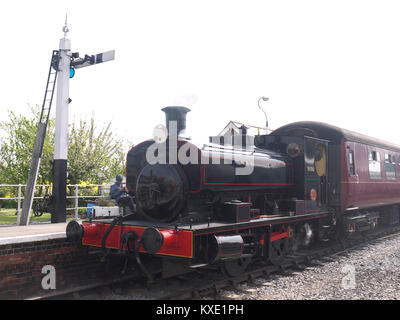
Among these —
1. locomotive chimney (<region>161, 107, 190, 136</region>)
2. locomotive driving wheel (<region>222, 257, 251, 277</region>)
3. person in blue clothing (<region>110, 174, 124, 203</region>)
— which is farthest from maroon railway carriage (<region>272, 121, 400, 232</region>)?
person in blue clothing (<region>110, 174, 124, 203</region>)

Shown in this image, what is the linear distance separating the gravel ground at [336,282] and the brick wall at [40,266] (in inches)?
109

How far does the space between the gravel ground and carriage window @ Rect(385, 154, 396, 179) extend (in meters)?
4.94

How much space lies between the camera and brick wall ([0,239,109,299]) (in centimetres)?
627

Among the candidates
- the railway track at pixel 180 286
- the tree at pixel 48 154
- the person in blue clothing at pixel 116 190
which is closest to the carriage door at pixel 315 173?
the railway track at pixel 180 286

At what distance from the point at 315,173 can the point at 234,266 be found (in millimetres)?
3721

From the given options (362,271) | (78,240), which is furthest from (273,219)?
(78,240)

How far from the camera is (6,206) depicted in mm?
24344

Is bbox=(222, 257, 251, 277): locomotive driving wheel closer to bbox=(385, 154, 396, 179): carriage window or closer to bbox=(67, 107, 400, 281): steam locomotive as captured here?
bbox=(67, 107, 400, 281): steam locomotive

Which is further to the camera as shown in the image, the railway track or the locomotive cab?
the locomotive cab

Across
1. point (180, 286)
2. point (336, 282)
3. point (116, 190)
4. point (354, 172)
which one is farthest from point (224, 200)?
point (354, 172)

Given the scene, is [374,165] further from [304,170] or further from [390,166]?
[304,170]

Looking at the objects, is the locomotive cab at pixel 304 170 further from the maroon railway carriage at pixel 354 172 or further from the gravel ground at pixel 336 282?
the gravel ground at pixel 336 282
